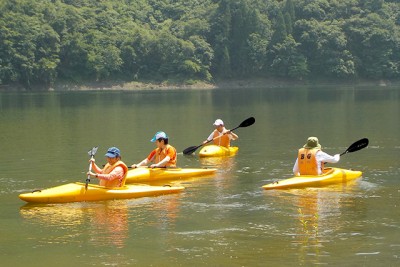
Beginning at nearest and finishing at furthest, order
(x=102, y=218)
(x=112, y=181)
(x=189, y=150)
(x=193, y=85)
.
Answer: (x=102, y=218) → (x=112, y=181) → (x=189, y=150) → (x=193, y=85)

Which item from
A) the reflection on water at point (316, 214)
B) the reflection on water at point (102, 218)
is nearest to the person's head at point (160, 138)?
the reflection on water at point (102, 218)

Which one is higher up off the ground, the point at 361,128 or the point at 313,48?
the point at 313,48

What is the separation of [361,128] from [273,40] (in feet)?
267

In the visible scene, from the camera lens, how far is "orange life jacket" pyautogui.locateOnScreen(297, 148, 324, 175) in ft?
67.8

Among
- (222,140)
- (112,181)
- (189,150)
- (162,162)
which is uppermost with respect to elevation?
(222,140)

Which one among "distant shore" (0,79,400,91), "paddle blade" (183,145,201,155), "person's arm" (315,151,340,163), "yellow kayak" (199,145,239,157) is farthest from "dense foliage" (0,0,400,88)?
"person's arm" (315,151,340,163)

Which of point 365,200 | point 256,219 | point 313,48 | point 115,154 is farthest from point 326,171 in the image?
point 313,48

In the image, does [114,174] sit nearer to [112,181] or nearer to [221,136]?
[112,181]

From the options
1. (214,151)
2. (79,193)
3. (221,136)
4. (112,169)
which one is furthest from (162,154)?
(221,136)

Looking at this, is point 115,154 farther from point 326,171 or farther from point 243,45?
point 243,45

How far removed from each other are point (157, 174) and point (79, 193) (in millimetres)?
4015

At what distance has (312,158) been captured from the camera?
20812 millimetres

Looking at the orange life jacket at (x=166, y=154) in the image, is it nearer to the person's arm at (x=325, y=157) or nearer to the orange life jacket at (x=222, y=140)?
the person's arm at (x=325, y=157)

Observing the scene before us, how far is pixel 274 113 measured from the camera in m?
53.5
